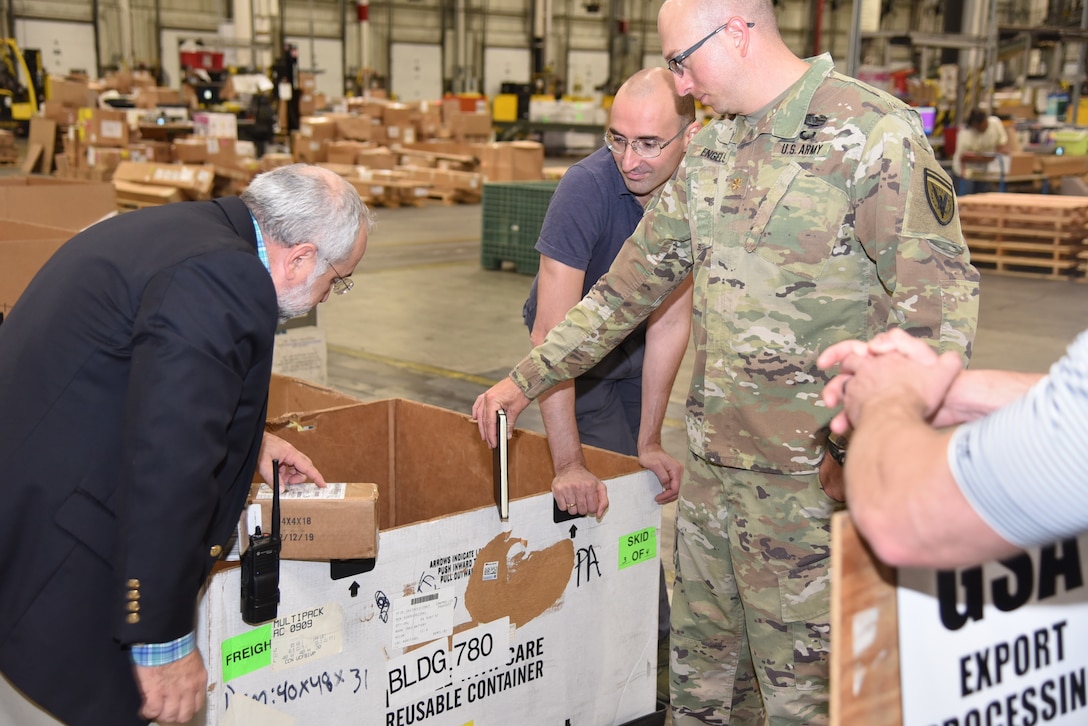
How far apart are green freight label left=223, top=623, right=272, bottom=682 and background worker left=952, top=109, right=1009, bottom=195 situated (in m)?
12.4

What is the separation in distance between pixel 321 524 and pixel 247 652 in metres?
0.27

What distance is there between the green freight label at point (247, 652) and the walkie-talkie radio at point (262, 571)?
0.04 metres

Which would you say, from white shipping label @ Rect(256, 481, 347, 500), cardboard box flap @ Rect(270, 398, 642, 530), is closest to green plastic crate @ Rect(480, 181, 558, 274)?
cardboard box flap @ Rect(270, 398, 642, 530)

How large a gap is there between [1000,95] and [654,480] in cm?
1877

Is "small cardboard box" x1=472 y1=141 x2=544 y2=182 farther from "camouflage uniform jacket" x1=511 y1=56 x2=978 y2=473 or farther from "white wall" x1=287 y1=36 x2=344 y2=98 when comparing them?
"white wall" x1=287 y1=36 x2=344 y2=98

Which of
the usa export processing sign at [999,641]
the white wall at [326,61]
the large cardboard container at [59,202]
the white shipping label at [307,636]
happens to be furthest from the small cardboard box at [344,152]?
the usa export processing sign at [999,641]

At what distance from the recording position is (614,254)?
2.72 meters

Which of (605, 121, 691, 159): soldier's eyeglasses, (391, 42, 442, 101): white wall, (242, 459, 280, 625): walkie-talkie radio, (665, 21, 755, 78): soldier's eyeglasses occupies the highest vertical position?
(391, 42, 442, 101): white wall

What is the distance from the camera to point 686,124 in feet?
8.40

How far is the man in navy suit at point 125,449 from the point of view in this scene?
1.61m

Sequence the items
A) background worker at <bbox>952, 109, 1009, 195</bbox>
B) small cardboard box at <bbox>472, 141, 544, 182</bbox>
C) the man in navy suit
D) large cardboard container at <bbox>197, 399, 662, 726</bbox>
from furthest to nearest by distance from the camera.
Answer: small cardboard box at <bbox>472, 141, 544, 182</bbox> < background worker at <bbox>952, 109, 1009, 195</bbox> < large cardboard container at <bbox>197, 399, 662, 726</bbox> < the man in navy suit

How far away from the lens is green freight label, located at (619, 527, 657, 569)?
2.55 meters

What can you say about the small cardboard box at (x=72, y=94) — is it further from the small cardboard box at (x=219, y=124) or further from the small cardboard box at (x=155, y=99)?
the small cardboard box at (x=219, y=124)

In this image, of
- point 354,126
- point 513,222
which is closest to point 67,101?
point 354,126
